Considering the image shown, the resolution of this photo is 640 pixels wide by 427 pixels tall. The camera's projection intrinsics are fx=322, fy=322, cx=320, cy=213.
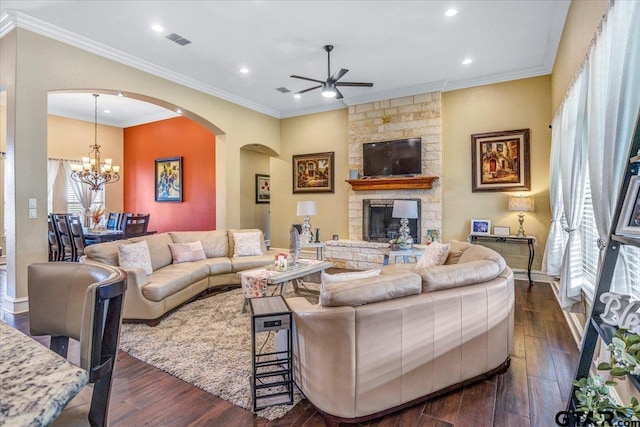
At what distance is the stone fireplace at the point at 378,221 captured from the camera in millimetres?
6512

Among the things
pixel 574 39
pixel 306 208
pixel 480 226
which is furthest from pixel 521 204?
pixel 306 208

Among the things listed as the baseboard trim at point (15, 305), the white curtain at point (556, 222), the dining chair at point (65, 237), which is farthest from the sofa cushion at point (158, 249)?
the white curtain at point (556, 222)

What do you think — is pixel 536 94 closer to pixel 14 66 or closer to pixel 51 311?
pixel 51 311

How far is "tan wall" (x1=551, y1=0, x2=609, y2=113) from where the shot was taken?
2.60 m

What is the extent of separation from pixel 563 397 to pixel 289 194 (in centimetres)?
638

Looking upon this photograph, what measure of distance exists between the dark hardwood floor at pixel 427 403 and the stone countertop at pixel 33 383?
156 cm

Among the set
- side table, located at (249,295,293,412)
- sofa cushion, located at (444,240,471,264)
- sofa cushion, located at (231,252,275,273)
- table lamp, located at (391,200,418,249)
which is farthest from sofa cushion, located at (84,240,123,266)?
sofa cushion, located at (444,240,471,264)

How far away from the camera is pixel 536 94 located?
5.30 metres

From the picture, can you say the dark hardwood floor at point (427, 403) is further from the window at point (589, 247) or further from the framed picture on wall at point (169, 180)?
the framed picture on wall at point (169, 180)

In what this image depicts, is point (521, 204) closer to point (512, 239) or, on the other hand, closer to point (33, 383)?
point (512, 239)

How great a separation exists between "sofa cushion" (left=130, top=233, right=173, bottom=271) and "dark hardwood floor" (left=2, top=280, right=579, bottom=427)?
1795 millimetres

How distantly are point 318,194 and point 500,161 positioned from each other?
371 centimetres

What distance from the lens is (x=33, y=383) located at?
625mm

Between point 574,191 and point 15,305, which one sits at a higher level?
point 574,191
